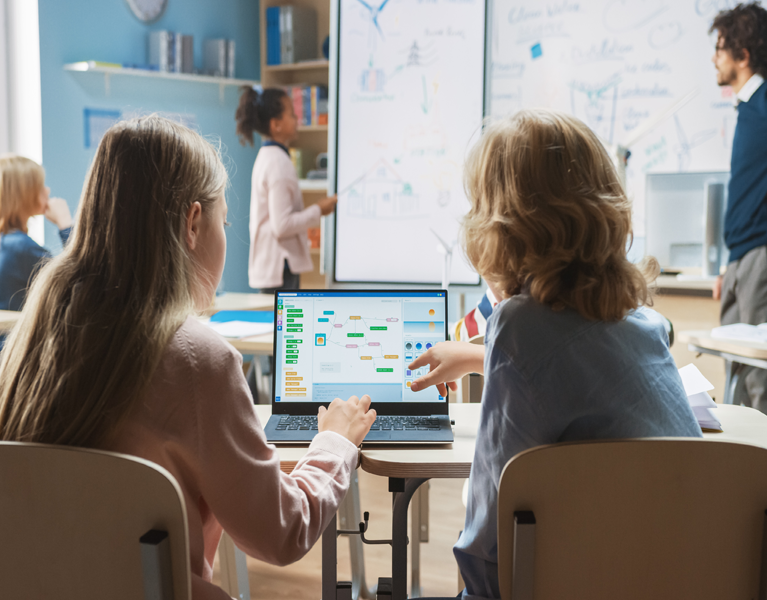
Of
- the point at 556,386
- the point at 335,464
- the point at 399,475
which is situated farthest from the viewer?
the point at 399,475

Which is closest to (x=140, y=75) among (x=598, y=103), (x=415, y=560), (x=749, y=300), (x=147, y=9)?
(x=147, y=9)

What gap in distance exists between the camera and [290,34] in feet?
16.5

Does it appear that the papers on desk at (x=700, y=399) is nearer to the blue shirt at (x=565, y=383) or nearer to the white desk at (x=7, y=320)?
the blue shirt at (x=565, y=383)

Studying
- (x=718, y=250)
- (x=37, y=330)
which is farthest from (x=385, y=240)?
(x=37, y=330)

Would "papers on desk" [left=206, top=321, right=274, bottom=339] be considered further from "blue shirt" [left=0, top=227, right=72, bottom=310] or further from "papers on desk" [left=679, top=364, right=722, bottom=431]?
"papers on desk" [left=679, top=364, right=722, bottom=431]

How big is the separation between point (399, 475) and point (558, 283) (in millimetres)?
433

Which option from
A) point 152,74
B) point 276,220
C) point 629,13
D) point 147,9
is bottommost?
point 276,220

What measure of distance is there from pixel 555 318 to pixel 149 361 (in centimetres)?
51

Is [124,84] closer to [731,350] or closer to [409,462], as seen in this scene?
[731,350]

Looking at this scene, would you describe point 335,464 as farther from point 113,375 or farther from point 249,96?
point 249,96

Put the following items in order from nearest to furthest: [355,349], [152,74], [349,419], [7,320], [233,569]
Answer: [349,419]
[355,349]
[233,569]
[7,320]
[152,74]

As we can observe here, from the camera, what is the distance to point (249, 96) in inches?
143

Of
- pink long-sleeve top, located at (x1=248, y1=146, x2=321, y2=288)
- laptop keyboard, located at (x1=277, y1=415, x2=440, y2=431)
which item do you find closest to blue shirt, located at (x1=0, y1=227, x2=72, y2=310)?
pink long-sleeve top, located at (x1=248, y1=146, x2=321, y2=288)

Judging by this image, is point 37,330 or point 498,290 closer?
point 37,330
